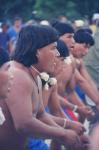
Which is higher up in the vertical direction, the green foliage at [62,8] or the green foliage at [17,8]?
the green foliage at [62,8]

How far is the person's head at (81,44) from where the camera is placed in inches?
362

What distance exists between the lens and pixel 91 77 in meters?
9.56

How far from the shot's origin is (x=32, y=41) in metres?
5.49

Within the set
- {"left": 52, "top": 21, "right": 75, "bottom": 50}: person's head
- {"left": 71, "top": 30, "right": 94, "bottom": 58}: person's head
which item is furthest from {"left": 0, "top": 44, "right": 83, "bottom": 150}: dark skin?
{"left": 71, "top": 30, "right": 94, "bottom": 58}: person's head

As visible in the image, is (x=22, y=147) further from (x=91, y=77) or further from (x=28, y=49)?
Answer: (x=91, y=77)

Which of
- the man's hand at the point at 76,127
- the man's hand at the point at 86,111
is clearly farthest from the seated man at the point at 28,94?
the man's hand at the point at 86,111

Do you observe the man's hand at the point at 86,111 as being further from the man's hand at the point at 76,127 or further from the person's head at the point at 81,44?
the person's head at the point at 81,44

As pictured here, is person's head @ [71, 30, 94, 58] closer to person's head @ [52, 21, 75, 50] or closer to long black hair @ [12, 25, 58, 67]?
person's head @ [52, 21, 75, 50]

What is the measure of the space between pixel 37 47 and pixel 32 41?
0.21 feet

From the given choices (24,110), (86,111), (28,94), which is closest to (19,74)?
(28,94)

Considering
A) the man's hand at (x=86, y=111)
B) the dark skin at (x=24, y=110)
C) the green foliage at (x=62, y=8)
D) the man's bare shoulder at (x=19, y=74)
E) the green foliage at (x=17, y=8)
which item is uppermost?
the man's bare shoulder at (x=19, y=74)

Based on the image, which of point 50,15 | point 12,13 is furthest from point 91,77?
point 12,13

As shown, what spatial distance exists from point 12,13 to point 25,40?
30.6 metres

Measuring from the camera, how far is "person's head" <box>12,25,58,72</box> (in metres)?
5.50
